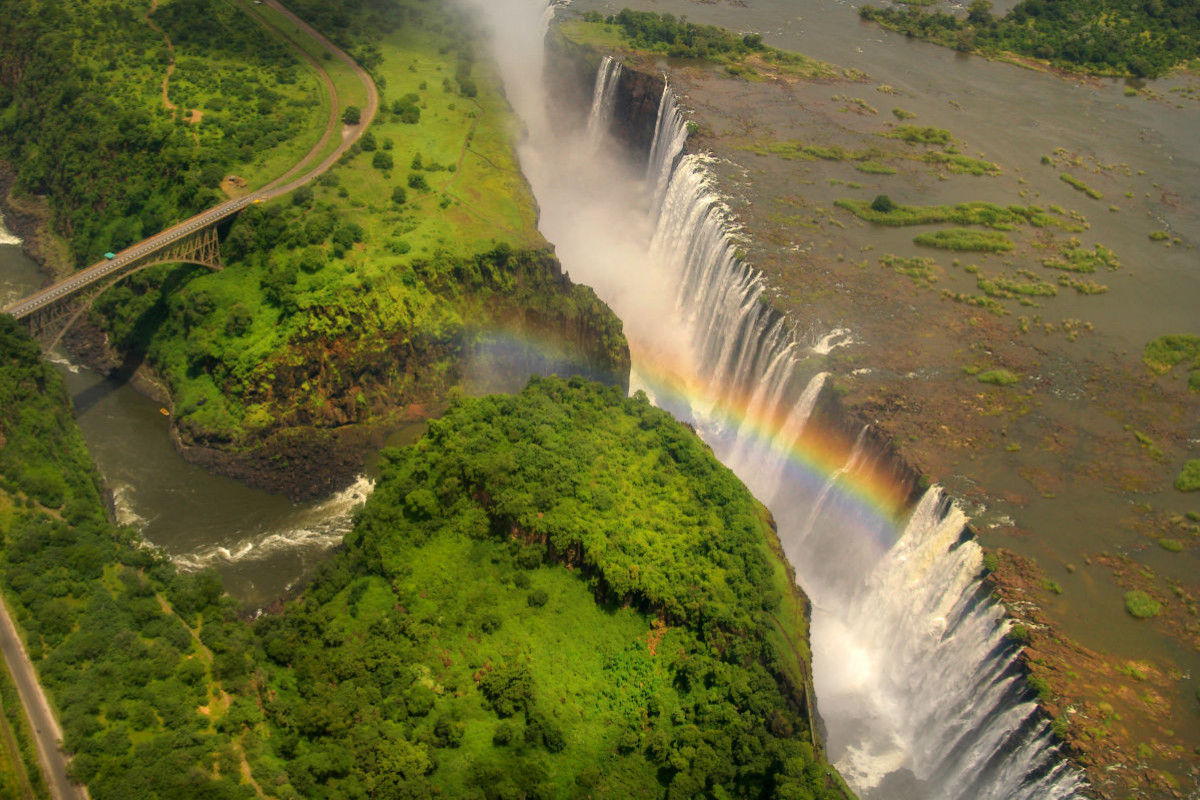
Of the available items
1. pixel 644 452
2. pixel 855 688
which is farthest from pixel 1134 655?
pixel 644 452

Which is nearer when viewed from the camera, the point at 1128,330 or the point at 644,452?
the point at 644,452

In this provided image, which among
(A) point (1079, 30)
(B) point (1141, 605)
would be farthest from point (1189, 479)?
(A) point (1079, 30)

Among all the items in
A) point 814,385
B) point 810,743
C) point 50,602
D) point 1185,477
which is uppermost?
point 1185,477

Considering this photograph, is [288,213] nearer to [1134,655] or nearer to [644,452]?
[644,452]

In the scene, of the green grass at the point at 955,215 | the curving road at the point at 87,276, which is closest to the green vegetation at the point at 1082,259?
the green grass at the point at 955,215

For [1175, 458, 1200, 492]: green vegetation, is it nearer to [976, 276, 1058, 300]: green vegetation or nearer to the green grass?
[976, 276, 1058, 300]: green vegetation

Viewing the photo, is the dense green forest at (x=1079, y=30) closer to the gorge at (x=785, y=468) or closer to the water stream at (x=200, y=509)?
the gorge at (x=785, y=468)

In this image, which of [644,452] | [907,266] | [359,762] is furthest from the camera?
[907,266]

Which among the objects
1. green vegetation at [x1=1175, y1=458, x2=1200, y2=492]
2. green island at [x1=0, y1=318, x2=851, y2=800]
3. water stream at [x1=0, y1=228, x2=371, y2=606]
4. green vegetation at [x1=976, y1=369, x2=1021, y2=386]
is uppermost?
green vegetation at [x1=1175, y1=458, x2=1200, y2=492]

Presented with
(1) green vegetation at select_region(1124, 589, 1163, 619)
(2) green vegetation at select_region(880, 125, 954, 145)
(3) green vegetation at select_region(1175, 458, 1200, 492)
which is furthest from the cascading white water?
(3) green vegetation at select_region(1175, 458, 1200, 492)
